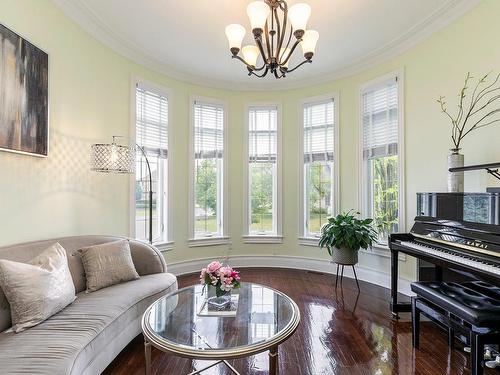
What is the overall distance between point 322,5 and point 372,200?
8.47ft

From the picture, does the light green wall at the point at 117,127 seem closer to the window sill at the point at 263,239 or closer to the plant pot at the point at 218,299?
the window sill at the point at 263,239

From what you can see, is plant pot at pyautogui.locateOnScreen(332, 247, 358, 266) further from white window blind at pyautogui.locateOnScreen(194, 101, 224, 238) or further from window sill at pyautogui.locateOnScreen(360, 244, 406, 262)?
white window blind at pyautogui.locateOnScreen(194, 101, 224, 238)

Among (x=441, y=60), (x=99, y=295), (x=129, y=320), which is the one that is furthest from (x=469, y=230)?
(x=99, y=295)

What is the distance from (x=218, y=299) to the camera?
2.27 metres

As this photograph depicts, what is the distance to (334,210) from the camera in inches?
177

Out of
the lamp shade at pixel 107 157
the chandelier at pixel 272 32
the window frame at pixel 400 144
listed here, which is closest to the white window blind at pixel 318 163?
the window frame at pixel 400 144

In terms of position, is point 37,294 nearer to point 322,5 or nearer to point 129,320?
point 129,320

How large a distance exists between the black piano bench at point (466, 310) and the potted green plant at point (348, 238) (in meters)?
1.21

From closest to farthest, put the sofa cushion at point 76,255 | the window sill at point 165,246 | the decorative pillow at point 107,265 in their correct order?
the sofa cushion at point 76,255 < the decorative pillow at point 107,265 < the window sill at point 165,246

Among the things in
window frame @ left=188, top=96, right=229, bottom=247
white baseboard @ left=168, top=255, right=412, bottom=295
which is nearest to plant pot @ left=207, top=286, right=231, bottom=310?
white baseboard @ left=168, top=255, right=412, bottom=295

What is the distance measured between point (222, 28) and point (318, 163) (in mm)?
2470

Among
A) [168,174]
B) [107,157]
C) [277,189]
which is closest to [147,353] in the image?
[107,157]

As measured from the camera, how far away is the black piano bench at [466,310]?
1.75 metres

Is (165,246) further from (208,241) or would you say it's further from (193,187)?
(193,187)
